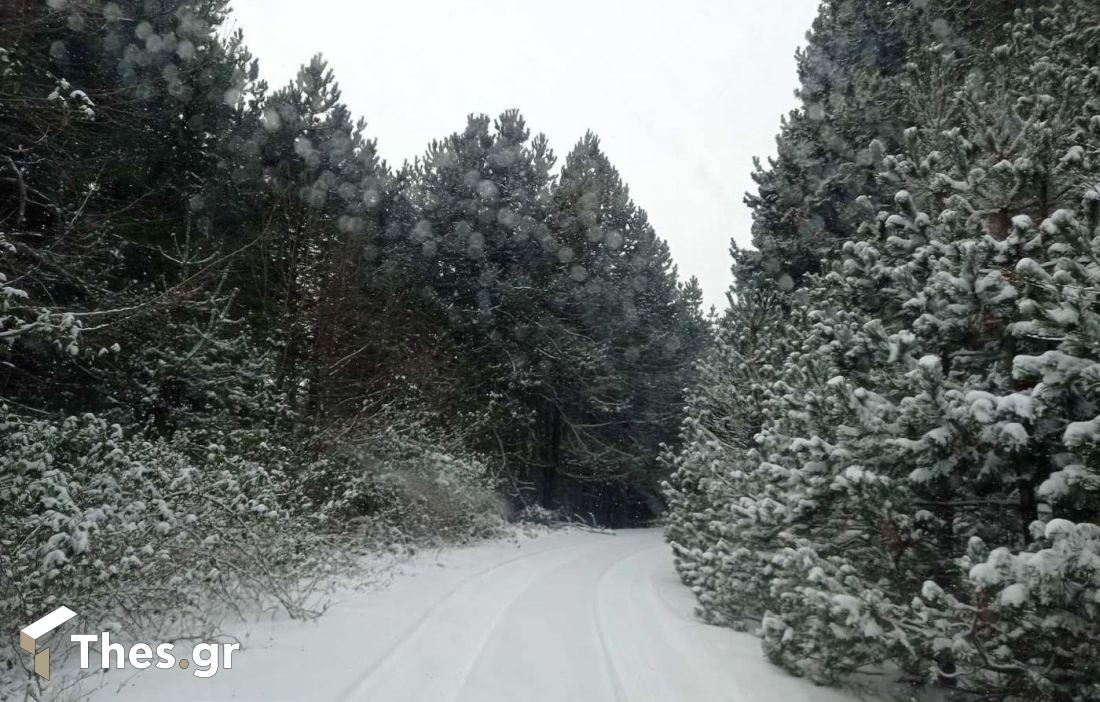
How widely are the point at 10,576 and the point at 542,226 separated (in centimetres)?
2042

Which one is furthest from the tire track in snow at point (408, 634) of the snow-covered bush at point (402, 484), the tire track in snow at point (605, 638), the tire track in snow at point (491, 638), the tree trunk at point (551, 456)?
the tree trunk at point (551, 456)

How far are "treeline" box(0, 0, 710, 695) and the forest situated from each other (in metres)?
0.09

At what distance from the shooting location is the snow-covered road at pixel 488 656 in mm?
5090

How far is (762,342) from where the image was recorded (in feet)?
36.8

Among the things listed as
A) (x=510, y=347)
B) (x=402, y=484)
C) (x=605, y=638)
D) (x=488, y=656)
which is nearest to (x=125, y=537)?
(x=488, y=656)

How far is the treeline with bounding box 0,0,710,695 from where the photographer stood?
621 cm

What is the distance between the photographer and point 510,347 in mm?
23719

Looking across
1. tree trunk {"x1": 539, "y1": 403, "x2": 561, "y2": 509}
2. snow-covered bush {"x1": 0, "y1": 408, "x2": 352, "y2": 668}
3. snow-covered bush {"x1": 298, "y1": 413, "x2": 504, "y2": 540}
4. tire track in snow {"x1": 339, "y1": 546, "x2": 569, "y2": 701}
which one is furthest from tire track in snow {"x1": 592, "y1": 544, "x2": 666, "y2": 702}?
tree trunk {"x1": 539, "y1": 403, "x2": 561, "y2": 509}

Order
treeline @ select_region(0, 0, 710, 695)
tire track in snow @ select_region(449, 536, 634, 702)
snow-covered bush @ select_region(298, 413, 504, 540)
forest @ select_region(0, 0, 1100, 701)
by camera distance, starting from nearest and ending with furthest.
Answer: forest @ select_region(0, 0, 1100, 701)
tire track in snow @ select_region(449, 536, 634, 702)
treeline @ select_region(0, 0, 710, 695)
snow-covered bush @ select_region(298, 413, 504, 540)

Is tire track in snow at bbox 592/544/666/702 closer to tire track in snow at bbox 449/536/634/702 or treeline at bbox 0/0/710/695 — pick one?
tire track in snow at bbox 449/536/634/702

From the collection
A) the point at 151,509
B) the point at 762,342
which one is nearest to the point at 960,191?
the point at 762,342

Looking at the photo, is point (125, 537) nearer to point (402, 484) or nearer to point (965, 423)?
point (965, 423)

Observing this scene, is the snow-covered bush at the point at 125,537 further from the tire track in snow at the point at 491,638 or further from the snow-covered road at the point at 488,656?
the tire track in snow at the point at 491,638

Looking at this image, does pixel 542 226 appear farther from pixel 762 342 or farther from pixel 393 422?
pixel 762 342
